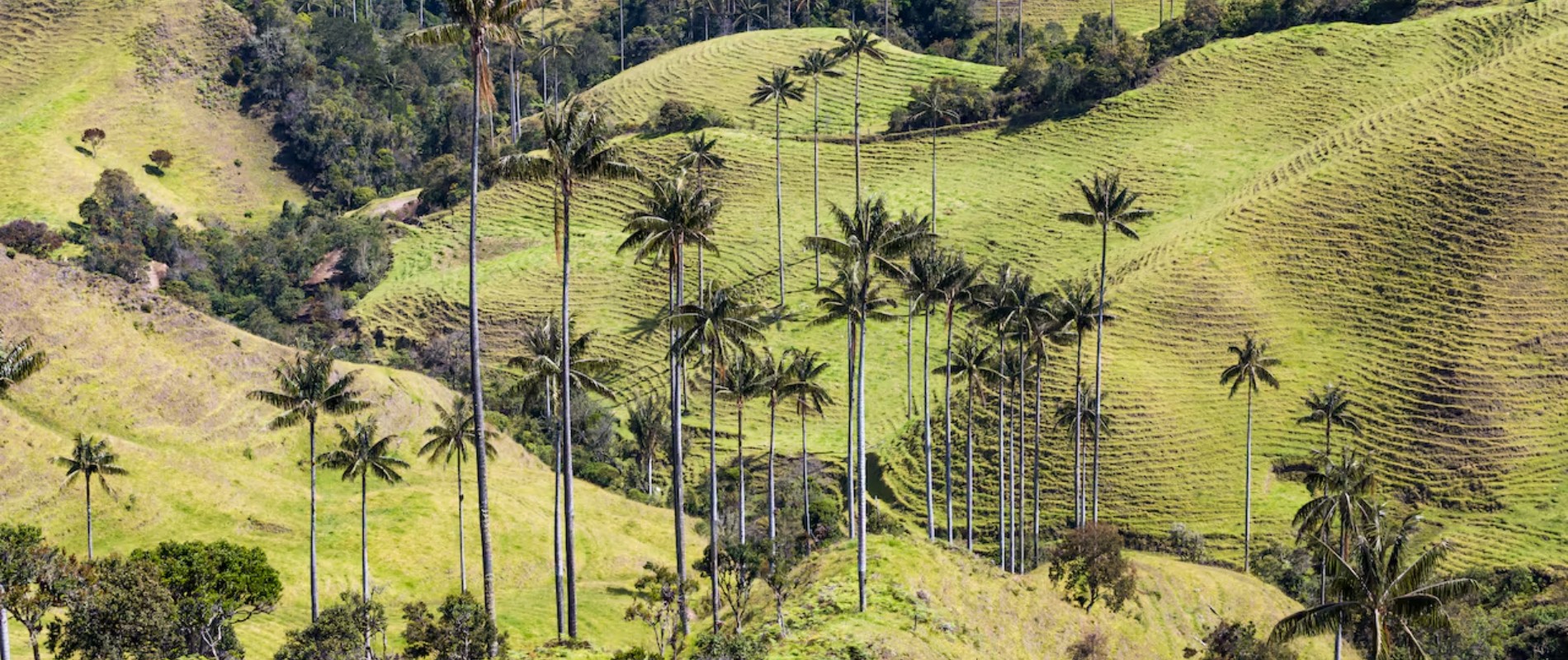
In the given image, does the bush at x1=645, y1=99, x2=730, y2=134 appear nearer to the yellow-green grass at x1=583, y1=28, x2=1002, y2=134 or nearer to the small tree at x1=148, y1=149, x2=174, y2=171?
the yellow-green grass at x1=583, y1=28, x2=1002, y2=134

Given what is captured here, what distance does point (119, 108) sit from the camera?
17550cm

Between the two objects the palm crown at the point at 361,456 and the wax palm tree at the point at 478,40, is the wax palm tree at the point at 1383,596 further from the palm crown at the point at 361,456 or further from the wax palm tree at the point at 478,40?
the palm crown at the point at 361,456

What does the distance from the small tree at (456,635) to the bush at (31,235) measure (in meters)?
97.3

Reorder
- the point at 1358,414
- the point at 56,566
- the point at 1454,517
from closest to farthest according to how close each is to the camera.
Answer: the point at 56,566
the point at 1454,517
the point at 1358,414

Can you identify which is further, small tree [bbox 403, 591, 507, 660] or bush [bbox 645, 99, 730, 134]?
bush [bbox 645, 99, 730, 134]

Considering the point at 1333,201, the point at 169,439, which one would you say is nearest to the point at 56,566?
the point at 169,439

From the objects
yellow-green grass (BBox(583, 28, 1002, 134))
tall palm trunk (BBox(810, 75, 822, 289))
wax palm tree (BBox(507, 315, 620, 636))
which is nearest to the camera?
wax palm tree (BBox(507, 315, 620, 636))

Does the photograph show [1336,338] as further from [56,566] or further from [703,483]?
[56,566]

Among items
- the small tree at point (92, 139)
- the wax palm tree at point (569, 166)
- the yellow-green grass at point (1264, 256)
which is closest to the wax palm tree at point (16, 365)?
the wax palm tree at point (569, 166)

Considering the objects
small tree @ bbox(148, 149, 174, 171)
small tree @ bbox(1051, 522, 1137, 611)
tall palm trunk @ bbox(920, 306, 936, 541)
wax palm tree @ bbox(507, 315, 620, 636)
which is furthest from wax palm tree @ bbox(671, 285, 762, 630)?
small tree @ bbox(148, 149, 174, 171)

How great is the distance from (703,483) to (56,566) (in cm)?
5692

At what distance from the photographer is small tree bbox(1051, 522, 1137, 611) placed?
63.4m

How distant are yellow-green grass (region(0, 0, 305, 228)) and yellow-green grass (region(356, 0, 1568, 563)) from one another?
35.5m

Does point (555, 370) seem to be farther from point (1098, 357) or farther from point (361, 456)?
point (1098, 357)
